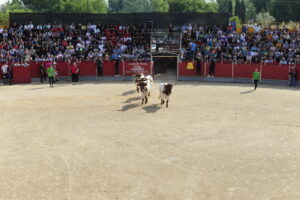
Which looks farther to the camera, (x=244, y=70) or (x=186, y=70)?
(x=186, y=70)

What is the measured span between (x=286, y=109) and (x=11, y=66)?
61.5 feet

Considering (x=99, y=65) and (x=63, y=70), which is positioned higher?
(x=99, y=65)

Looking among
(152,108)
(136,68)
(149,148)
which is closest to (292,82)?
(136,68)

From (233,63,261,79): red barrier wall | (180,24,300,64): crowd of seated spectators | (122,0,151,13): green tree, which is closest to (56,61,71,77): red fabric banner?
(180,24,300,64): crowd of seated spectators

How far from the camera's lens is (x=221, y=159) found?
10531 mm

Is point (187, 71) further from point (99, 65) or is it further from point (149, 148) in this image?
point (149, 148)

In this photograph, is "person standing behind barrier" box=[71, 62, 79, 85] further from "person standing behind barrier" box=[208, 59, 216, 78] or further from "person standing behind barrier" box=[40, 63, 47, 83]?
"person standing behind barrier" box=[208, 59, 216, 78]

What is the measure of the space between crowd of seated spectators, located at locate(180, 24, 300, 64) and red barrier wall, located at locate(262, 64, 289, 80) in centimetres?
141

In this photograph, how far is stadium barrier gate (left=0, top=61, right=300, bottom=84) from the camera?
26.6m

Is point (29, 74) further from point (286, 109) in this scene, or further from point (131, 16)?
point (286, 109)

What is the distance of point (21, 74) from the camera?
26.0 meters

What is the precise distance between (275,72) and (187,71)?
6.52m

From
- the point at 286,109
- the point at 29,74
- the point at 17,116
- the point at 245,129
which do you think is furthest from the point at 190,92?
the point at 29,74

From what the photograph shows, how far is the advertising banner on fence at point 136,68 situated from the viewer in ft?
91.9
